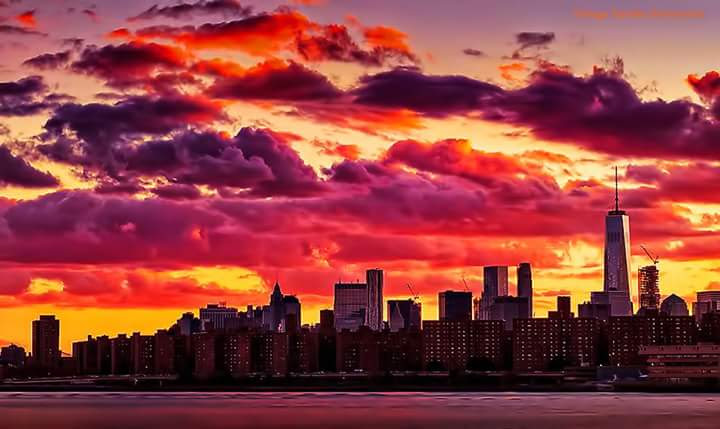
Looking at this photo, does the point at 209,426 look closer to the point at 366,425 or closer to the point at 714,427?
the point at 366,425

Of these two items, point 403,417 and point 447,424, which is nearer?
point 447,424

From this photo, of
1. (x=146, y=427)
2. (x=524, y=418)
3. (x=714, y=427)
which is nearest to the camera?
(x=714, y=427)

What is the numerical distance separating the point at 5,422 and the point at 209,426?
31.9m

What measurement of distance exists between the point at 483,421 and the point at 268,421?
1151 inches

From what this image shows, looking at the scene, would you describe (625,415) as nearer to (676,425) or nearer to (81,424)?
(676,425)

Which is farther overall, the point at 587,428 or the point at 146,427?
the point at 146,427

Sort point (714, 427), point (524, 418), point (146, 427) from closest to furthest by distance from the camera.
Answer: point (714, 427), point (146, 427), point (524, 418)

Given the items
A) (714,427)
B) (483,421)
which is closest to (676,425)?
(714,427)

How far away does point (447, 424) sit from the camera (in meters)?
174

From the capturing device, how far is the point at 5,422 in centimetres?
19362

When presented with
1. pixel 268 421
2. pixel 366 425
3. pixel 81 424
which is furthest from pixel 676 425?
pixel 81 424

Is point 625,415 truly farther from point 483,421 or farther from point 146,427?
point 146,427

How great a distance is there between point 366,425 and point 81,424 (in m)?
37.4

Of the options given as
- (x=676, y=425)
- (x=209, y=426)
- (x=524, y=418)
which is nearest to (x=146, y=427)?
(x=209, y=426)
